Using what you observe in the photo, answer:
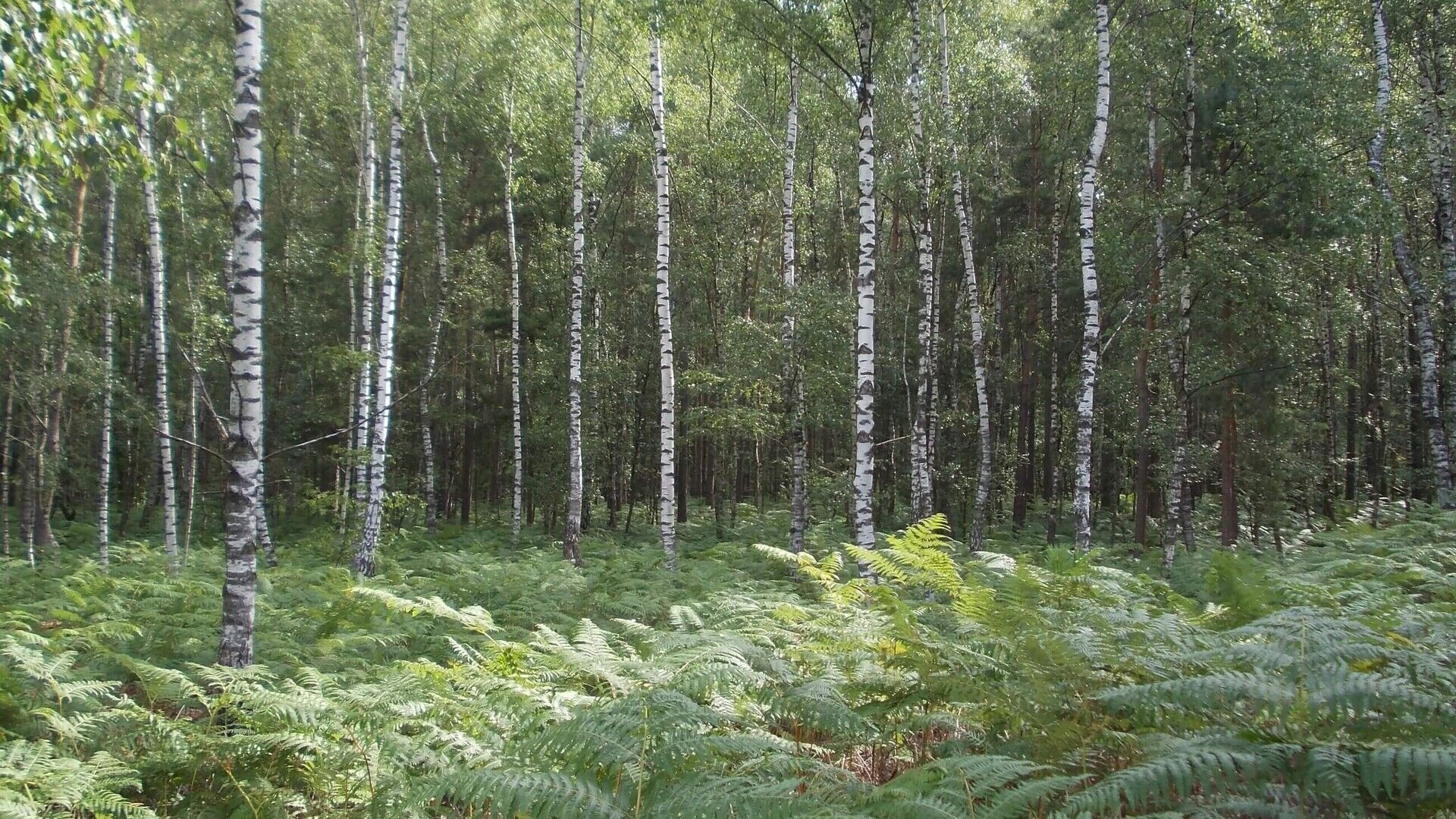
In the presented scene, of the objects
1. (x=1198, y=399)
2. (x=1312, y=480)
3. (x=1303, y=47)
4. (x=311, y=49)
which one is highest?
(x=311, y=49)

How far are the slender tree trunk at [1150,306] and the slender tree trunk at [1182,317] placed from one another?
32 cm

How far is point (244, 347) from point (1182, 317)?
1407 cm

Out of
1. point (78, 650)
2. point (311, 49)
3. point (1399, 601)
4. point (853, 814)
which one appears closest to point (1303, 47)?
point (1399, 601)

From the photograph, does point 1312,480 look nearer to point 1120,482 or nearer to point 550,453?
point 1120,482

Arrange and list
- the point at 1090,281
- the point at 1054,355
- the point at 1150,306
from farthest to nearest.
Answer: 1. the point at 1054,355
2. the point at 1150,306
3. the point at 1090,281

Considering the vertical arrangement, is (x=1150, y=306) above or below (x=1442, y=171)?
below

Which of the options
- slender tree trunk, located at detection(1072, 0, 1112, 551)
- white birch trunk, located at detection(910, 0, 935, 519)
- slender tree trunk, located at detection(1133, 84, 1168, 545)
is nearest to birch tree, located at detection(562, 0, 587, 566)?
white birch trunk, located at detection(910, 0, 935, 519)

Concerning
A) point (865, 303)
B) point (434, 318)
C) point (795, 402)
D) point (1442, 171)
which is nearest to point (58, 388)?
point (434, 318)

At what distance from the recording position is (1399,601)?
535 cm

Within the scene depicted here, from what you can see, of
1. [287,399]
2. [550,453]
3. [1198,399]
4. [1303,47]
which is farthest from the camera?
[287,399]

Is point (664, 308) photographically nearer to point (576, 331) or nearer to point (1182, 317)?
point (576, 331)

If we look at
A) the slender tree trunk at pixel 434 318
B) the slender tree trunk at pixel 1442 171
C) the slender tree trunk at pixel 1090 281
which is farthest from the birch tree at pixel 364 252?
the slender tree trunk at pixel 1442 171

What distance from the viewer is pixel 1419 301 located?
1393cm

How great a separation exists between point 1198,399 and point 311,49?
73.0 ft
